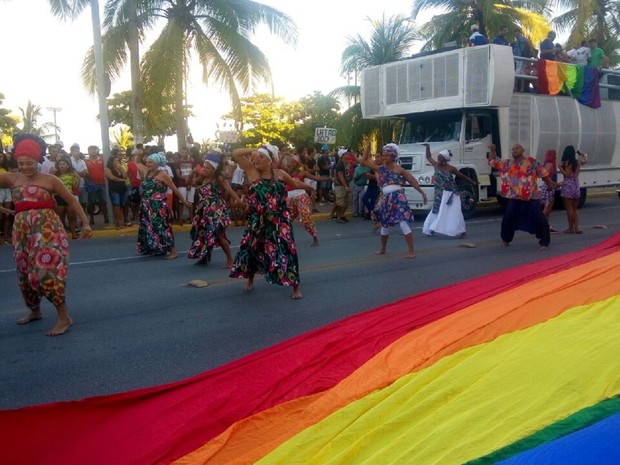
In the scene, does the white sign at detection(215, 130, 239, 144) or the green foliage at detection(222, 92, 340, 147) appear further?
the green foliage at detection(222, 92, 340, 147)

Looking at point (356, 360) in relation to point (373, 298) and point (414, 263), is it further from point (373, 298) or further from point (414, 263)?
point (414, 263)

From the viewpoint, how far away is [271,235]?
802 cm

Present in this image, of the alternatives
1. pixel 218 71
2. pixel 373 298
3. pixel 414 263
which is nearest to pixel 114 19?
pixel 218 71

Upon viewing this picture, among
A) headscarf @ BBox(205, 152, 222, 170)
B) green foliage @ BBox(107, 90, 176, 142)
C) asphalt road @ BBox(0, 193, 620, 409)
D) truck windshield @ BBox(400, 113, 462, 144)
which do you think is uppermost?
green foliage @ BBox(107, 90, 176, 142)

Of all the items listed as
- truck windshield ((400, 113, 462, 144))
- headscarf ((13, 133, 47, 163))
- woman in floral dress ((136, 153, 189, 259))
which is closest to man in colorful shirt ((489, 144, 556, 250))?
woman in floral dress ((136, 153, 189, 259))

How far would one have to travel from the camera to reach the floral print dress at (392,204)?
11.3m

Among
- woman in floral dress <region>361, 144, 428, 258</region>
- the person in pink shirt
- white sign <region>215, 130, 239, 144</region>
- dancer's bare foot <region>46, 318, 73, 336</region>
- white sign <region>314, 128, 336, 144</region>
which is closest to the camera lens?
dancer's bare foot <region>46, 318, 73, 336</region>

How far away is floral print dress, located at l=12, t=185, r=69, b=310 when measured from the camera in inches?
254

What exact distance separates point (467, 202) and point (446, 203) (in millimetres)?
4957

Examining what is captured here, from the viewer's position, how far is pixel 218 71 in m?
22.7

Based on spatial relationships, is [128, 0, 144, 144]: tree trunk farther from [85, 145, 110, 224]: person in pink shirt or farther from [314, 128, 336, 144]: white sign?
[314, 128, 336, 144]: white sign

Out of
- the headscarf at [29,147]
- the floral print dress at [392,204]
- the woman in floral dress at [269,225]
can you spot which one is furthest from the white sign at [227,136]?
the headscarf at [29,147]

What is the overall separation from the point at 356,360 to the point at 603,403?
6.16ft

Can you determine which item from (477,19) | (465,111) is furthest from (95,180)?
(477,19)
